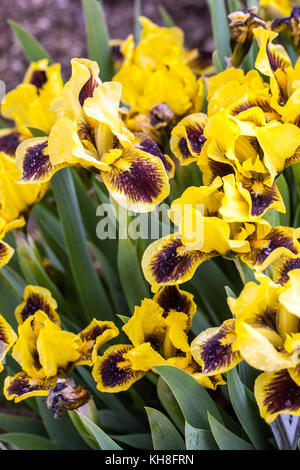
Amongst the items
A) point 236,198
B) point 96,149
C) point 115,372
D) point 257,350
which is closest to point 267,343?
point 257,350

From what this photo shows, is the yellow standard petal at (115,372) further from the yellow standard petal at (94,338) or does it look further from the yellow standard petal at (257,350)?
the yellow standard petal at (257,350)

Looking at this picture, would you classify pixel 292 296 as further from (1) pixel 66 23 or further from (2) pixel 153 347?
(1) pixel 66 23

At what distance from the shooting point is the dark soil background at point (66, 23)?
2859 mm

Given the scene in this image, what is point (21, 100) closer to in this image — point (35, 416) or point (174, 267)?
point (174, 267)

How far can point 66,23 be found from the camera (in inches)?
118

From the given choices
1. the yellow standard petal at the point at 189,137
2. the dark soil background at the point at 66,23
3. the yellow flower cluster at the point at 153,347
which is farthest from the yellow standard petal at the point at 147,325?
the dark soil background at the point at 66,23

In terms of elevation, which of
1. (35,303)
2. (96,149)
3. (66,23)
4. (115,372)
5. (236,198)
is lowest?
(115,372)

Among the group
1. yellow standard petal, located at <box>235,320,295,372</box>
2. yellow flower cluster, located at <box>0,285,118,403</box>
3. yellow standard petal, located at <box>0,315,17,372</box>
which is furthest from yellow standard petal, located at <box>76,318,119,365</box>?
yellow standard petal, located at <box>235,320,295,372</box>

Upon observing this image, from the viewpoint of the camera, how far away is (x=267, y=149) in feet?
2.70

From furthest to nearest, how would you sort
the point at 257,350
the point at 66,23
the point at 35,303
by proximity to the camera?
the point at 66,23 → the point at 35,303 → the point at 257,350

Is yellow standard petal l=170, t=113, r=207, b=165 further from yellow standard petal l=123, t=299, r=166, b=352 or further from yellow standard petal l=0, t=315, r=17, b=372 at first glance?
yellow standard petal l=0, t=315, r=17, b=372

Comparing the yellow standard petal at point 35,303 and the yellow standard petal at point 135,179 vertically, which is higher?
the yellow standard petal at point 135,179

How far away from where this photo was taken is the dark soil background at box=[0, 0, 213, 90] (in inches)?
113
